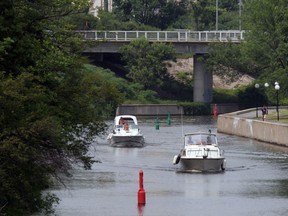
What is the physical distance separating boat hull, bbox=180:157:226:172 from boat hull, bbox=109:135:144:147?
16291 millimetres

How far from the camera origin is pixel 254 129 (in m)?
70.4

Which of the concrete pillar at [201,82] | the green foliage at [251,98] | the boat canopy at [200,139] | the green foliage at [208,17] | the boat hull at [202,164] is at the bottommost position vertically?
the boat hull at [202,164]

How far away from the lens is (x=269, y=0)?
7912cm

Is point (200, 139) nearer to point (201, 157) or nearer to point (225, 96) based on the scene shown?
point (201, 157)

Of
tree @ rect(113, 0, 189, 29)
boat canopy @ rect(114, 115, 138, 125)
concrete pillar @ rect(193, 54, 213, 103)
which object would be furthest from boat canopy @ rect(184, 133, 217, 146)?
tree @ rect(113, 0, 189, 29)

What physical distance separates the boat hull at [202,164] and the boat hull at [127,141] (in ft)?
53.4

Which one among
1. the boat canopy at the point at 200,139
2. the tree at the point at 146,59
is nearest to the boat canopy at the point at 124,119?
the boat canopy at the point at 200,139

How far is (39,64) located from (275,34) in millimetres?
51694

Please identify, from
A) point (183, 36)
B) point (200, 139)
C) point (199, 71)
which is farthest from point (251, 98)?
point (200, 139)

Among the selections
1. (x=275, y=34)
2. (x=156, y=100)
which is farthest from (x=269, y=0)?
(x=156, y=100)

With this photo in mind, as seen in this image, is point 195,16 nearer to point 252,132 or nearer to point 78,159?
point 252,132

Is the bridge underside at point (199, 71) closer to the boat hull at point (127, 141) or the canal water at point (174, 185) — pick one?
the canal water at point (174, 185)

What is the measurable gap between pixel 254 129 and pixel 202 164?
22054mm

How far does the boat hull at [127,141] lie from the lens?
65562 mm
